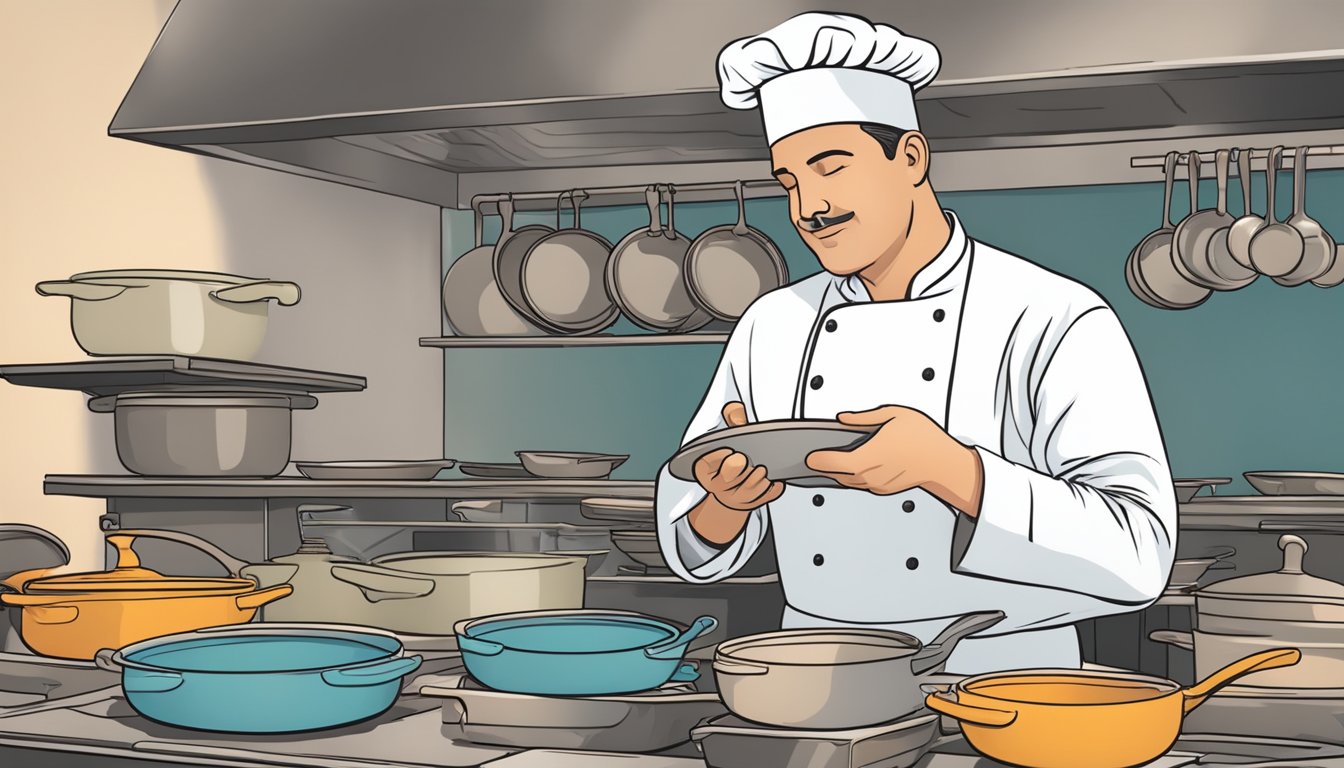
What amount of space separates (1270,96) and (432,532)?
53.9 inches

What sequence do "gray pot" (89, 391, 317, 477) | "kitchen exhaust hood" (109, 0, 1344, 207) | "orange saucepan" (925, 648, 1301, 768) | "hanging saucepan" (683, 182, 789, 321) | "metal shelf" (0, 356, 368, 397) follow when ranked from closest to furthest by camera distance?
"orange saucepan" (925, 648, 1301, 768) → "kitchen exhaust hood" (109, 0, 1344, 207) → "metal shelf" (0, 356, 368, 397) → "gray pot" (89, 391, 317, 477) → "hanging saucepan" (683, 182, 789, 321)

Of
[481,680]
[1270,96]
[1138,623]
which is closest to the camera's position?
[481,680]

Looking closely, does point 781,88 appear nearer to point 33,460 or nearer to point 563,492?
point 563,492

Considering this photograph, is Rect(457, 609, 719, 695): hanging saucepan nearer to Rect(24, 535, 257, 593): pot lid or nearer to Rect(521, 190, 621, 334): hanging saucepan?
Rect(24, 535, 257, 593): pot lid

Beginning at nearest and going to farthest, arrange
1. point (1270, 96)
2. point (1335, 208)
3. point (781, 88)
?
point (781, 88) < point (1270, 96) < point (1335, 208)

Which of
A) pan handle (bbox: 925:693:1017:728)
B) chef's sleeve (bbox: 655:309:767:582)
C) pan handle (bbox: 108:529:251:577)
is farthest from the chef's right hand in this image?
pan handle (bbox: 108:529:251:577)

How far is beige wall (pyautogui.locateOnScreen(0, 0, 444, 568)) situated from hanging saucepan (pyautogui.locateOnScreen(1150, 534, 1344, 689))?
5.85 ft

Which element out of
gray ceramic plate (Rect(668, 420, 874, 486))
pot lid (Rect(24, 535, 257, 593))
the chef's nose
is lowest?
pot lid (Rect(24, 535, 257, 593))

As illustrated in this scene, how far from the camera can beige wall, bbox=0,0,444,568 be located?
2119mm

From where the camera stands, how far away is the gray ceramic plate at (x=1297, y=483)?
6.98 ft

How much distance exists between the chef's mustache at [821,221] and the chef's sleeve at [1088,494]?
25 centimetres

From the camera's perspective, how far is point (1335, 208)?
2.38 metres

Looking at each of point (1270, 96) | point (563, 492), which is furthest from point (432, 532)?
point (1270, 96)

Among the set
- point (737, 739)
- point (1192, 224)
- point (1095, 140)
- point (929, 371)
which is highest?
point (1095, 140)
